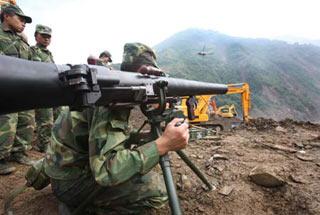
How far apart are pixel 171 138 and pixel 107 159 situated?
461mm

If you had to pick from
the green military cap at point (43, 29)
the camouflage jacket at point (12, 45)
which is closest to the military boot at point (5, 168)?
the camouflage jacket at point (12, 45)

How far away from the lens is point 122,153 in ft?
6.52

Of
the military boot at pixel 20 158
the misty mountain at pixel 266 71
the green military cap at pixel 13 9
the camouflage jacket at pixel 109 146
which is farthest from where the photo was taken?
the misty mountain at pixel 266 71

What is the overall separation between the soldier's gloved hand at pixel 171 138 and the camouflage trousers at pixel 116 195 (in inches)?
20.5

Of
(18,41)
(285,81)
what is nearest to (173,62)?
(285,81)

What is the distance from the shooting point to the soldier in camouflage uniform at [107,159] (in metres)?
1.97

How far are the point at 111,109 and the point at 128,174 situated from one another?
1.47ft

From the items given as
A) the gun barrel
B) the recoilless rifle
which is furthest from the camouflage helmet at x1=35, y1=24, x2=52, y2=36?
the gun barrel

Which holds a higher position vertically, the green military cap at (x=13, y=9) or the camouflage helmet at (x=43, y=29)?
the green military cap at (x=13, y=9)

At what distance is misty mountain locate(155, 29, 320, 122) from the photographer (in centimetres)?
5247

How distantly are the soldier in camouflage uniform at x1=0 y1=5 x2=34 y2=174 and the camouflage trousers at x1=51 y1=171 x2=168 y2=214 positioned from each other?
1722 mm

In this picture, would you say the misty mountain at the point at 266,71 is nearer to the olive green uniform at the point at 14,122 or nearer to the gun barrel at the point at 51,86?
the olive green uniform at the point at 14,122

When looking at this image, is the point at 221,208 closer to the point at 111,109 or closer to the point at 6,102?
the point at 111,109

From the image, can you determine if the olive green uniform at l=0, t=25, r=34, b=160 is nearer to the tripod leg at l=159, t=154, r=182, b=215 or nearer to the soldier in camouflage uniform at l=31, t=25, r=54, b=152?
the soldier in camouflage uniform at l=31, t=25, r=54, b=152
